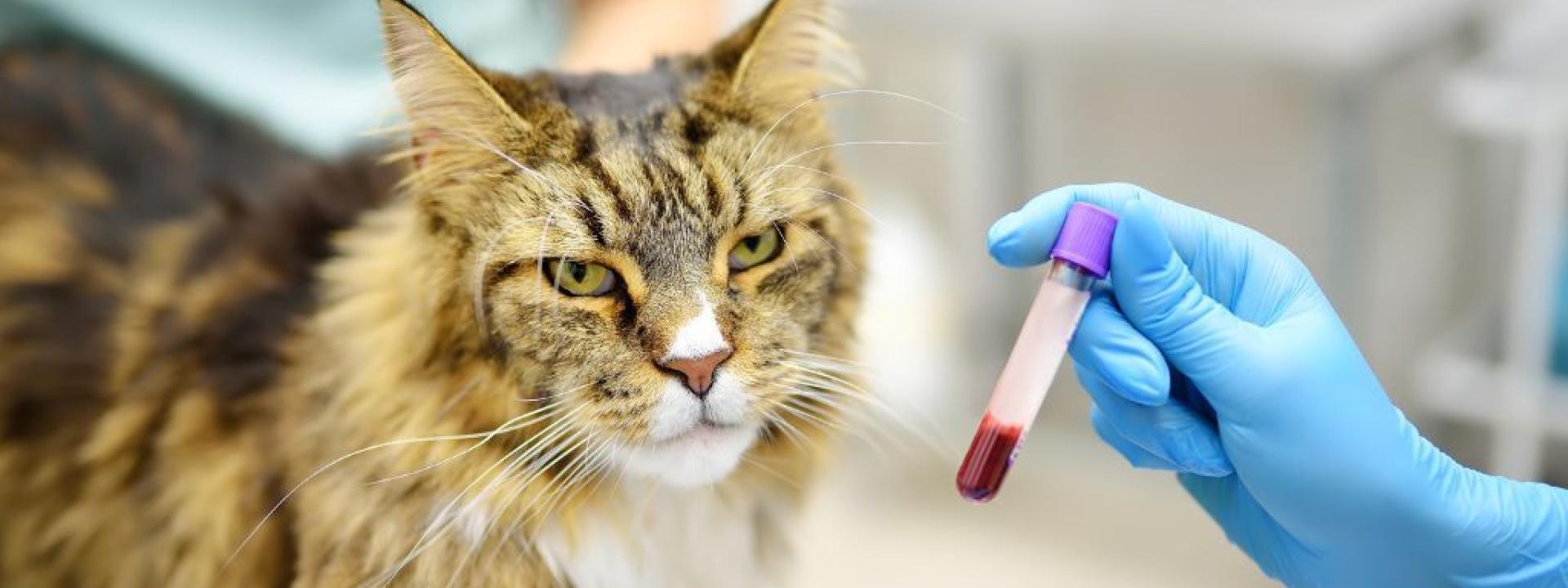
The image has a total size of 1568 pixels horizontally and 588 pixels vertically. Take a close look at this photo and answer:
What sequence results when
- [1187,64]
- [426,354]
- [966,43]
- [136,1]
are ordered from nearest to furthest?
[426,354] → [136,1] → [1187,64] → [966,43]

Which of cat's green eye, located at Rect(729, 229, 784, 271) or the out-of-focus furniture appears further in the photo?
the out-of-focus furniture

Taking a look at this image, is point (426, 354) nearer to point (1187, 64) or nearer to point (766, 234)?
point (766, 234)

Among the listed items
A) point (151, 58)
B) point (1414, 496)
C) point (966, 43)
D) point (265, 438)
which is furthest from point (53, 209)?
point (966, 43)

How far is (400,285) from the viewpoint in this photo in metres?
Answer: 0.96

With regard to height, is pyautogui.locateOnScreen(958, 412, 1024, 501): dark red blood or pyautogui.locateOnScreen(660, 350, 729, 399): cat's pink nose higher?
pyautogui.locateOnScreen(660, 350, 729, 399): cat's pink nose

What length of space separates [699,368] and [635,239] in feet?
0.31

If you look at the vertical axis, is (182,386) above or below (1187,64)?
below

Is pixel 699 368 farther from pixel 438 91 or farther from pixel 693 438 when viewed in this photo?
pixel 438 91

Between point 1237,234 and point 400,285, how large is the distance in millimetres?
610

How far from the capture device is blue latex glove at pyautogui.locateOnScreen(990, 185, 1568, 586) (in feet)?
2.46

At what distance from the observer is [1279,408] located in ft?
2.46

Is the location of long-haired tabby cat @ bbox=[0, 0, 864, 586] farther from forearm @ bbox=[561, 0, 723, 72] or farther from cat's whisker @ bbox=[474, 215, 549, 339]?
forearm @ bbox=[561, 0, 723, 72]

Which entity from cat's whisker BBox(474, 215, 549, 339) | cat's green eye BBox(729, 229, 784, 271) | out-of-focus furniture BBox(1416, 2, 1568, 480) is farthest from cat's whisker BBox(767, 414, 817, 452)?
out-of-focus furniture BBox(1416, 2, 1568, 480)

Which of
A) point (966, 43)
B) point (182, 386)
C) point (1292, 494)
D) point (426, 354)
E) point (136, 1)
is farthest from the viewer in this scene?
point (966, 43)
